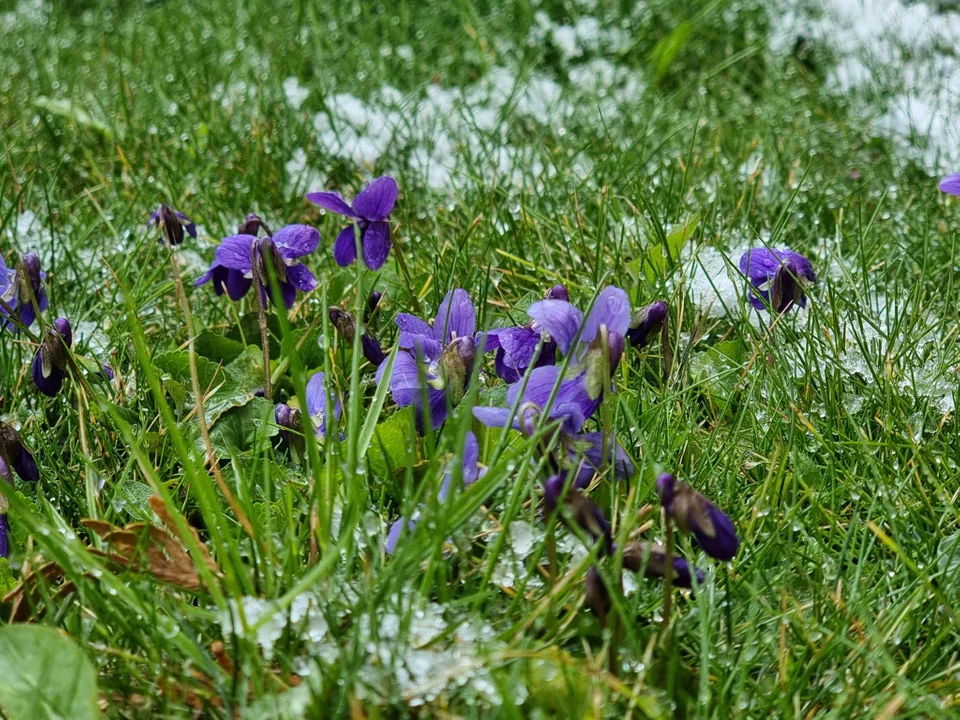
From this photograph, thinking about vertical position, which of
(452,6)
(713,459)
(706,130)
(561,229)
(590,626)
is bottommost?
(590,626)

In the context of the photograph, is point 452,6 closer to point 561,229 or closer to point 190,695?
point 561,229

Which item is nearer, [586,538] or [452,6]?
[586,538]

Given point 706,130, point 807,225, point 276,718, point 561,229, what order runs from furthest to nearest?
point 706,130, point 807,225, point 561,229, point 276,718

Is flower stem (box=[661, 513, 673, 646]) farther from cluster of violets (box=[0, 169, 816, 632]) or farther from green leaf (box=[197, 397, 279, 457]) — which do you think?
green leaf (box=[197, 397, 279, 457])

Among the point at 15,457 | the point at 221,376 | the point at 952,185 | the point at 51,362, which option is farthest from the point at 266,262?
the point at 952,185

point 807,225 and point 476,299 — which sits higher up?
point 807,225

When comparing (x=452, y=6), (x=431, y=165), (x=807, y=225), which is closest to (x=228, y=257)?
(x=431, y=165)

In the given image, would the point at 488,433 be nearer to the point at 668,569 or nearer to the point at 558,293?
the point at 558,293
